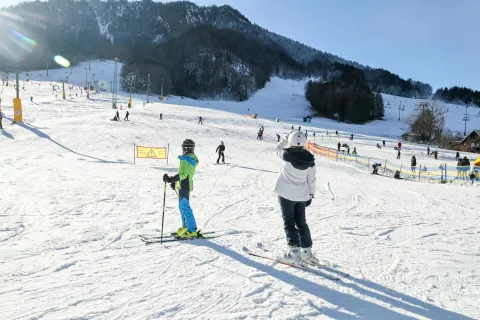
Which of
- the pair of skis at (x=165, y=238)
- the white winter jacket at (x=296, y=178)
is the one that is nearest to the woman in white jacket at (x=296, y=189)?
the white winter jacket at (x=296, y=178)

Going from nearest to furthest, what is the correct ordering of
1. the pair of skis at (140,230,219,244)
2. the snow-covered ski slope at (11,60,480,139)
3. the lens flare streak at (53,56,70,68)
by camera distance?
the pair of skis at (140,230,219,244), the snow-covered ski slope at (11,60,480,139), the lens flare streak at (53,56,70,68)

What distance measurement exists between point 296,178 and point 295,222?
65cm

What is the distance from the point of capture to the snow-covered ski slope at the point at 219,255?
323 centimetres

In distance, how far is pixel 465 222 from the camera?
24.1 feet

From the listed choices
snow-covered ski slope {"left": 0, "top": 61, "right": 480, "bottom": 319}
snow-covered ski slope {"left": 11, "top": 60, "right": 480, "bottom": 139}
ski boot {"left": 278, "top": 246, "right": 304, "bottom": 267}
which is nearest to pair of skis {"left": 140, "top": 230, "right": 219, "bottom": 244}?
snow-covered ski slope {"left": 0, "top": 61, "right": 480, "bottom": 319}

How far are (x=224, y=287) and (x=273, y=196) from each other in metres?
6.04

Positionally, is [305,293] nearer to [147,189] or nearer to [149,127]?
[147,189]

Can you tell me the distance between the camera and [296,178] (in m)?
4.05

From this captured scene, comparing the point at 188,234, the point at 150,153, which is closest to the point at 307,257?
the point at 188,234

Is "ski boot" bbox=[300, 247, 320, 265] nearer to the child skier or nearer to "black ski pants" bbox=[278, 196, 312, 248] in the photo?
"black ski pants" bbox=[278, 196, 312, 248]

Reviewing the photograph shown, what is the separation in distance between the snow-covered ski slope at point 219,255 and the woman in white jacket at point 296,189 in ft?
1.11

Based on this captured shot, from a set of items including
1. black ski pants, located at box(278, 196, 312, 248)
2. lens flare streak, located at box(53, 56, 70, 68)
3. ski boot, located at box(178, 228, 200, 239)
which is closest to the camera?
black ski pants, located at box(278, 196, 312, 248)

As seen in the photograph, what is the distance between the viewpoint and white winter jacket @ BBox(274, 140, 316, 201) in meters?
3.99

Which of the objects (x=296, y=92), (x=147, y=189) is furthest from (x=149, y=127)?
(x=296, y=92)
